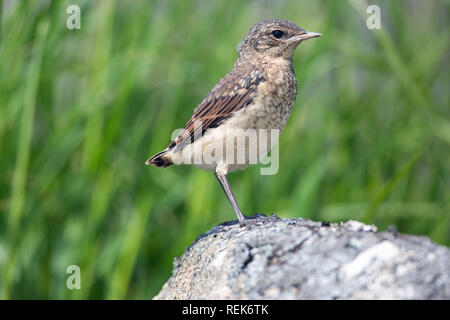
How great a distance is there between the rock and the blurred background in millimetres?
2197

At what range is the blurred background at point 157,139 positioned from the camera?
5.71 meters

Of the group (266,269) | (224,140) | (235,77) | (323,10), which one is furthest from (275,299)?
(323,10)

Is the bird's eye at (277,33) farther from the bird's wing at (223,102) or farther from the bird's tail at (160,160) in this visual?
the bird's tail at (160,160)

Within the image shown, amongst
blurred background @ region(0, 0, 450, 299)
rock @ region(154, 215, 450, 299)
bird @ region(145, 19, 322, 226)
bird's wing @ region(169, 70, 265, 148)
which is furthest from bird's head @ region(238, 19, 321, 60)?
rock @ region(154, 215, 450, 299)

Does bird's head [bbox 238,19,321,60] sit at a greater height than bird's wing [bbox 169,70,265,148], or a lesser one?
greater

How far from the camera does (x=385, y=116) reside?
749 cm

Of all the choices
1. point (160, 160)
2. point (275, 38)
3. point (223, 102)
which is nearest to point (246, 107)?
point (223, 102)

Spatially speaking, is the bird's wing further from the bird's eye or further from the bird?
the bird's eye

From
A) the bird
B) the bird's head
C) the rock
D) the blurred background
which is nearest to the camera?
the rock

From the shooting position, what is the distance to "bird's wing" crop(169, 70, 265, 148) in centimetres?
440

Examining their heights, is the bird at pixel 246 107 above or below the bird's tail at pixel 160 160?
above

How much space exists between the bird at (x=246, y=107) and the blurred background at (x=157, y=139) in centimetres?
119

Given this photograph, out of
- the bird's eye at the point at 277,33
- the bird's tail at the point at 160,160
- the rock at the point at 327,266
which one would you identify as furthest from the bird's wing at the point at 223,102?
the rock at the point at 327,266

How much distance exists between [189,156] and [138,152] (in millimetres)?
2057
